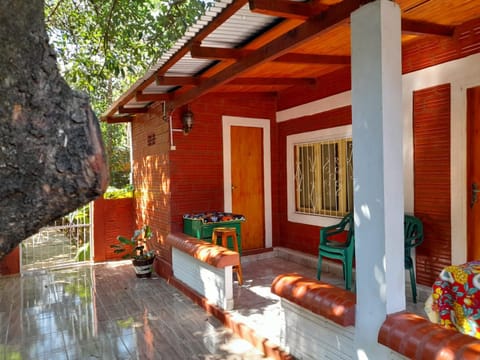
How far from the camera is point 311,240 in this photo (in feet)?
20.2

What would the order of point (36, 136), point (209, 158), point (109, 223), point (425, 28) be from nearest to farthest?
point (36, 136) < point (425, 28) < point (209, 158) < point (109, 223)

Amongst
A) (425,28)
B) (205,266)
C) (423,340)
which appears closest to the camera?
(423,340)

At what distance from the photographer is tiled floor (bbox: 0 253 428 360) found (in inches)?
140

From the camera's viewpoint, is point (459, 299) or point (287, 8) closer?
point (459, 299)

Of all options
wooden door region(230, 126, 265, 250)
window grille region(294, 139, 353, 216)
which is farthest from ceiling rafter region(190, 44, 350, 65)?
wooden door region(230, 126, 265, 250)

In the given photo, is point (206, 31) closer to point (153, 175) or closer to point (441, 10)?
point (441, 10)

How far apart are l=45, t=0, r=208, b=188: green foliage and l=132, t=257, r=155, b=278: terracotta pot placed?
6.77 ft

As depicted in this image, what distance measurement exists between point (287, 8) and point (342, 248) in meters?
3.00

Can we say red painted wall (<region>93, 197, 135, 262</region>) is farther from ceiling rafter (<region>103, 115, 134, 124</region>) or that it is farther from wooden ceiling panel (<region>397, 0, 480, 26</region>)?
wooden ceiling panel (<region>397, 0, 480, 26</region>)

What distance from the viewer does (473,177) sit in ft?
12.7

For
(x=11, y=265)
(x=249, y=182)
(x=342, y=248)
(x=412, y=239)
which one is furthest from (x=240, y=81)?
(x=11, y=265)

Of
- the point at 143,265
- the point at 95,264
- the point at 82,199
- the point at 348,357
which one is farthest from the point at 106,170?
the point at 95,264

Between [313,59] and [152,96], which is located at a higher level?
[313,59]

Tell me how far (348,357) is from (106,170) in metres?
2.55
